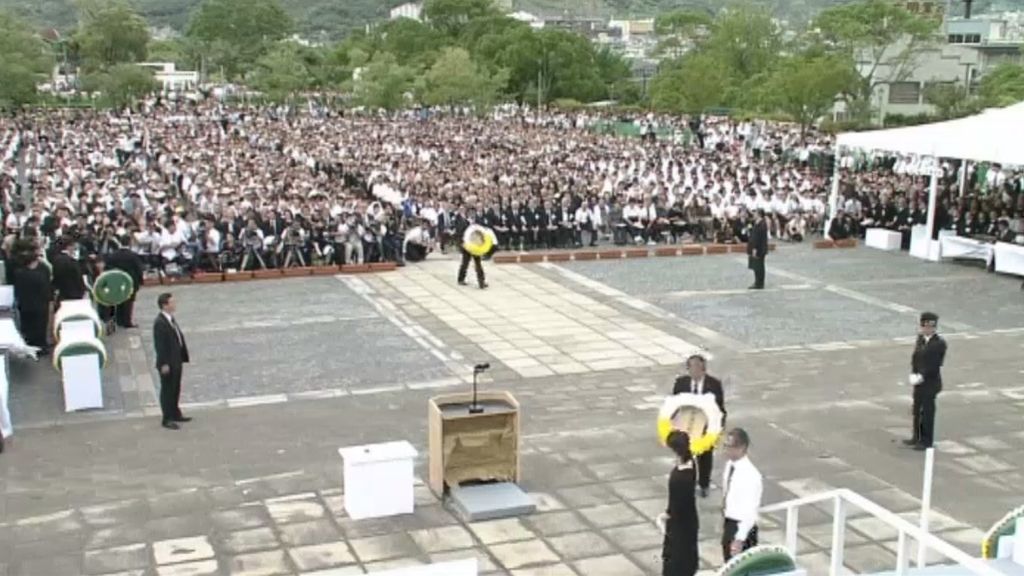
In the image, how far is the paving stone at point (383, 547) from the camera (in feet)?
27.4

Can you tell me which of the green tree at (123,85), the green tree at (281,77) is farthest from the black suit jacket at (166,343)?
the green tree at (281,77)

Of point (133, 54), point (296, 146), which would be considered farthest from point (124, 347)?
point (133, 54)

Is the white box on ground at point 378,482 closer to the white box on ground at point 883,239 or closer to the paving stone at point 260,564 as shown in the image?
the paving stone at point 260,564

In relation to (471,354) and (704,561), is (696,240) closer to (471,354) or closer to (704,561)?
(471,354)

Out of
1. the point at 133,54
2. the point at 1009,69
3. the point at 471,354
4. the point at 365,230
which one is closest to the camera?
the point at 471,354

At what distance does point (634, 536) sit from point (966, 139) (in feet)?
50.6

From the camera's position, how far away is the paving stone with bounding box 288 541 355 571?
8.15 meters

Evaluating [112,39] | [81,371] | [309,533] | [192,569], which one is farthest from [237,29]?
[192,569]

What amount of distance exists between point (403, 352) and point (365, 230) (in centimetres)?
654

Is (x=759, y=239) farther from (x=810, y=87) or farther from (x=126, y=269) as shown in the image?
(x=810, y=87)

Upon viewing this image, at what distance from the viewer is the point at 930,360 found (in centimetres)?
1047

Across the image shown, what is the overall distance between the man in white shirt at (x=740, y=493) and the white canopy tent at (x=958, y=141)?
14.8 meters

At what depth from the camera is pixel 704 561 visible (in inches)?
327

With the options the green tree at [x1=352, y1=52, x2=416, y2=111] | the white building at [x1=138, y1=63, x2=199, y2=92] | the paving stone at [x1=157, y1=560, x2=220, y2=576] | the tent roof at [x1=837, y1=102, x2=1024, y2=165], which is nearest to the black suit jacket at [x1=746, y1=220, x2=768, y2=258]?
the tent roof at [x1=837, y1=102, x2=1024, y2=165]
